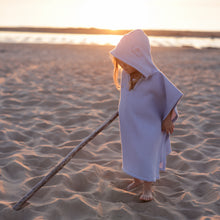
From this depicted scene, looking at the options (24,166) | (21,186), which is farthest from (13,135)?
(21,186)

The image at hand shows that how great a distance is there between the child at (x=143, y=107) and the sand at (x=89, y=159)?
0.33 metres

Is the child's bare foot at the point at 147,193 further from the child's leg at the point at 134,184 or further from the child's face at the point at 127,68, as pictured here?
the child's face at the point at 127,68

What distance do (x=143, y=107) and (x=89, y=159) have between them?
46.2 inches

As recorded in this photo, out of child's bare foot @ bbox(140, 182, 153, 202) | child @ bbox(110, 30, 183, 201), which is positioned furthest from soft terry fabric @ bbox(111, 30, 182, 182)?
child's bare foot @ bbox(140, 182, 153, 202)

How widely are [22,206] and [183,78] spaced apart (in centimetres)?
599

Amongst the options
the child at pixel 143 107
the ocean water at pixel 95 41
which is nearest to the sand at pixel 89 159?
the child at pixel 143 107

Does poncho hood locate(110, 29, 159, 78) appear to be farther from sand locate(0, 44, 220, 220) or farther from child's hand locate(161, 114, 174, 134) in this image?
sand locate(0, 44, 220, 220)

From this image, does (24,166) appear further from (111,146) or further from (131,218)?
(131,218)

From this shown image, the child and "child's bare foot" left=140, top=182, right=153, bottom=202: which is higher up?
the child

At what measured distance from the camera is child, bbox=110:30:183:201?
82.6 inches

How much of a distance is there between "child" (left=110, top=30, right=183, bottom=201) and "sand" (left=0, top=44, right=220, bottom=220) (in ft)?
1.08

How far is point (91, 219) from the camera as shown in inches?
81.4

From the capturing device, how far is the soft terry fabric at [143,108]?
6.88 ft

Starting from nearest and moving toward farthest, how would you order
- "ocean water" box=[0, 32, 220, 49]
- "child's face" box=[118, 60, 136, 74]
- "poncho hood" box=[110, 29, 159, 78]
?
"poncho hood" box=[110, 29, 159, 78], "child's face" box=[118, 60, 136, 74], "ocean water" box=[0, 32, 220, 49]
